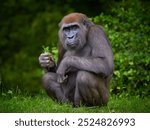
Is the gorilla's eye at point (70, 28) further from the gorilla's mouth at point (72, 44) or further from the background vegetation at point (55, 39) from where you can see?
the background vegetation at point (55, 39)

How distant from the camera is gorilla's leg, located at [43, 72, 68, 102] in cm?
526

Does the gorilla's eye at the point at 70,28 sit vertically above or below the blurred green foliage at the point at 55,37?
above

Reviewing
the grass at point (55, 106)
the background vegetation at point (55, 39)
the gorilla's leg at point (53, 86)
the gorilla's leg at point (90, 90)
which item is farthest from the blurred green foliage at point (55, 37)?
the gorilla's leg at point (90, 90)

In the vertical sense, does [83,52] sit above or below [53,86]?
above

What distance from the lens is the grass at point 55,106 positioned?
203 inches

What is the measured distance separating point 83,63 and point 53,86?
12.6 inches

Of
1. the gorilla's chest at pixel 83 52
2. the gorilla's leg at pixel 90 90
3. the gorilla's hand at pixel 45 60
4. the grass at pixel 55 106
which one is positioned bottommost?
the grass at pixel 55 106

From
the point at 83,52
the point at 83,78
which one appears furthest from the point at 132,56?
the point at 83,78

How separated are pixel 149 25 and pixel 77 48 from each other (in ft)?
4.80

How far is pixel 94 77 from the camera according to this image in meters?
5.07

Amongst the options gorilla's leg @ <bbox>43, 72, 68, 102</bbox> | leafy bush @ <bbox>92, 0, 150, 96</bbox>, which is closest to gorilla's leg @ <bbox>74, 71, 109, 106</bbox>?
gorilla's leg @ <bbox>43, 72, 68, 102</bbox>

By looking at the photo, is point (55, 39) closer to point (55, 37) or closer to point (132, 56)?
point (55, 37)

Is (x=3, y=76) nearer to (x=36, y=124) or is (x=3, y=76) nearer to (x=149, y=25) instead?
(x=149, y=25)

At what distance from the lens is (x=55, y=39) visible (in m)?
7.39
